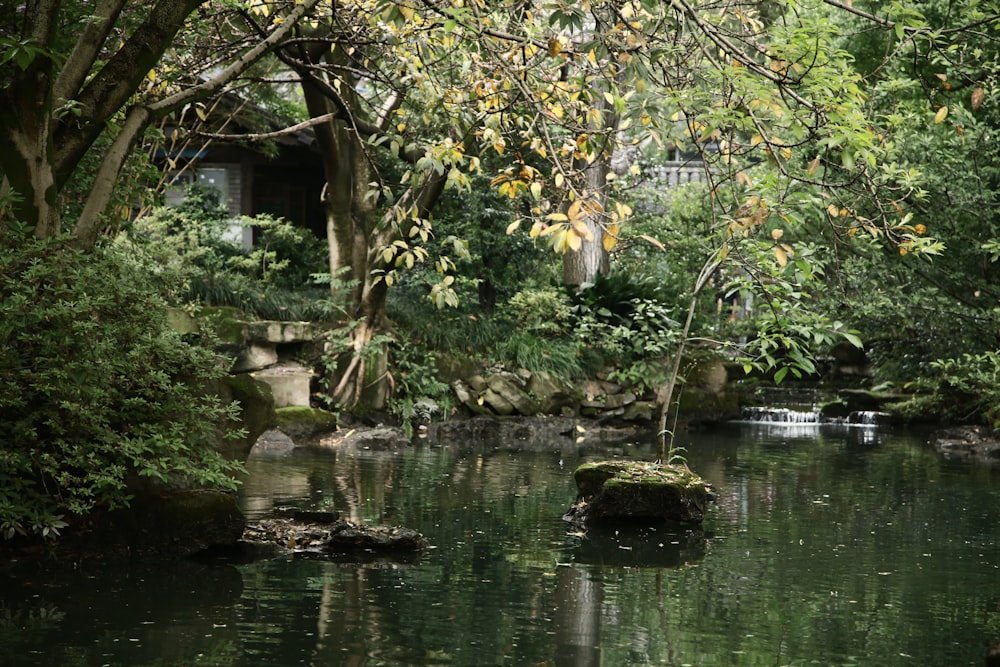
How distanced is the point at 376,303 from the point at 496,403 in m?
2.62

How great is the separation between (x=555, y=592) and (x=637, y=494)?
8.85 feet

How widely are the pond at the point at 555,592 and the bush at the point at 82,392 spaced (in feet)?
2.17

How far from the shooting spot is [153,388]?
780cm

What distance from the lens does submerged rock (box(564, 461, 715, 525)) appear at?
391 inches

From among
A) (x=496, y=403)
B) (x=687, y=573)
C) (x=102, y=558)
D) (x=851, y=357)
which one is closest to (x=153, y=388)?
(x=102, y=558)

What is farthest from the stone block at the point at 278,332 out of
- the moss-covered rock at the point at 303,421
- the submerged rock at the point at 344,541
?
the submerged rock at the point at 344,541

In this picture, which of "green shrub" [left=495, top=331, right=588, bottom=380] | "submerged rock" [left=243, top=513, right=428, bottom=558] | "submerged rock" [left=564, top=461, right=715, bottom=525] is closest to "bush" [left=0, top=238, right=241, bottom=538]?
"submerged rock" [left=243, top=513, right=428, bottom=558]

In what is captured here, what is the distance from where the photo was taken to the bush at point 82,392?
23.2 feet

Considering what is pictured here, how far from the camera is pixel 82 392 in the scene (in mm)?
7176

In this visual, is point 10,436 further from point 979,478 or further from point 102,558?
point 979,478

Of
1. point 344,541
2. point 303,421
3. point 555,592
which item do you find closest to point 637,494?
point 555,592

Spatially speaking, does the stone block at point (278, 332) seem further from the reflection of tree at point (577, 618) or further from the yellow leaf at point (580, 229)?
the yellow leaf at point (580, 229)

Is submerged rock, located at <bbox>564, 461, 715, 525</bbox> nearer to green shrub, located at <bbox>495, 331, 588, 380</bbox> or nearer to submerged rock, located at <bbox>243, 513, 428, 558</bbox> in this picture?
submerged rock, located at <bbox>243, 513, 428, 558</bbox>

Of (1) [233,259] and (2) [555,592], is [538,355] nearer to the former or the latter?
(1) [233,259]
